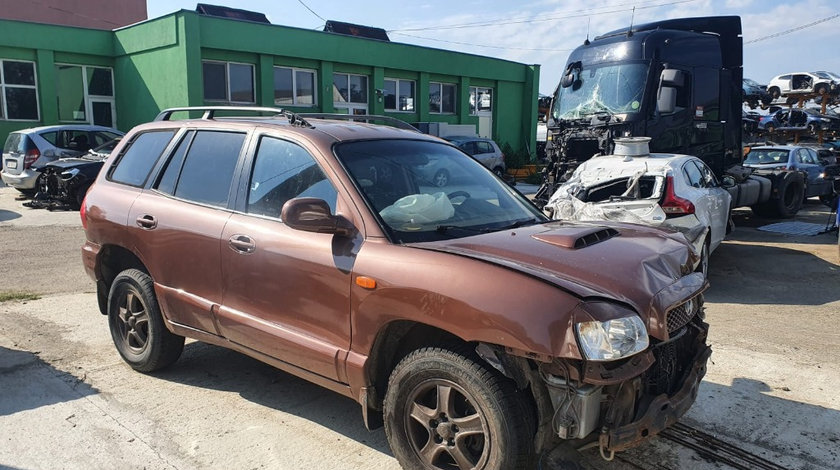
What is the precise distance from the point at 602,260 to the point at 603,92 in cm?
856

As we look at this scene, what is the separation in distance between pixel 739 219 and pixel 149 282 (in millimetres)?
12951

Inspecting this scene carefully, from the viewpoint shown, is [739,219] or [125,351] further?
[739,219]

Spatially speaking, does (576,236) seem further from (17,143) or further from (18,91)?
(18,91)

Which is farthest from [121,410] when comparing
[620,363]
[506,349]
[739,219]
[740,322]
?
[739,219]

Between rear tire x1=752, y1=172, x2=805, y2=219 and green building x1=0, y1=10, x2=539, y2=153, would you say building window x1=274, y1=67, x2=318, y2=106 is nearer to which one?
green building x1=0, y1=10, x2=539, y2=153

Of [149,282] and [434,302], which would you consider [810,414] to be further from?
[149,282]

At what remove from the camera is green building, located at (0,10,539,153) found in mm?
19969

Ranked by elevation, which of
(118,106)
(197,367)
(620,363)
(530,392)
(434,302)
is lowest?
(197,367)

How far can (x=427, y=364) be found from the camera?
3010 mm

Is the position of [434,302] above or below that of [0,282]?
above

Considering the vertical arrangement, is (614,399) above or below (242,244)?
below

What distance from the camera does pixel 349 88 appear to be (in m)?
24.5

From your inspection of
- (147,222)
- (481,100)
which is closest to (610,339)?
(147,222)

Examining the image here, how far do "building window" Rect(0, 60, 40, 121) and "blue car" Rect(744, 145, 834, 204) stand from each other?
71.3 feet
